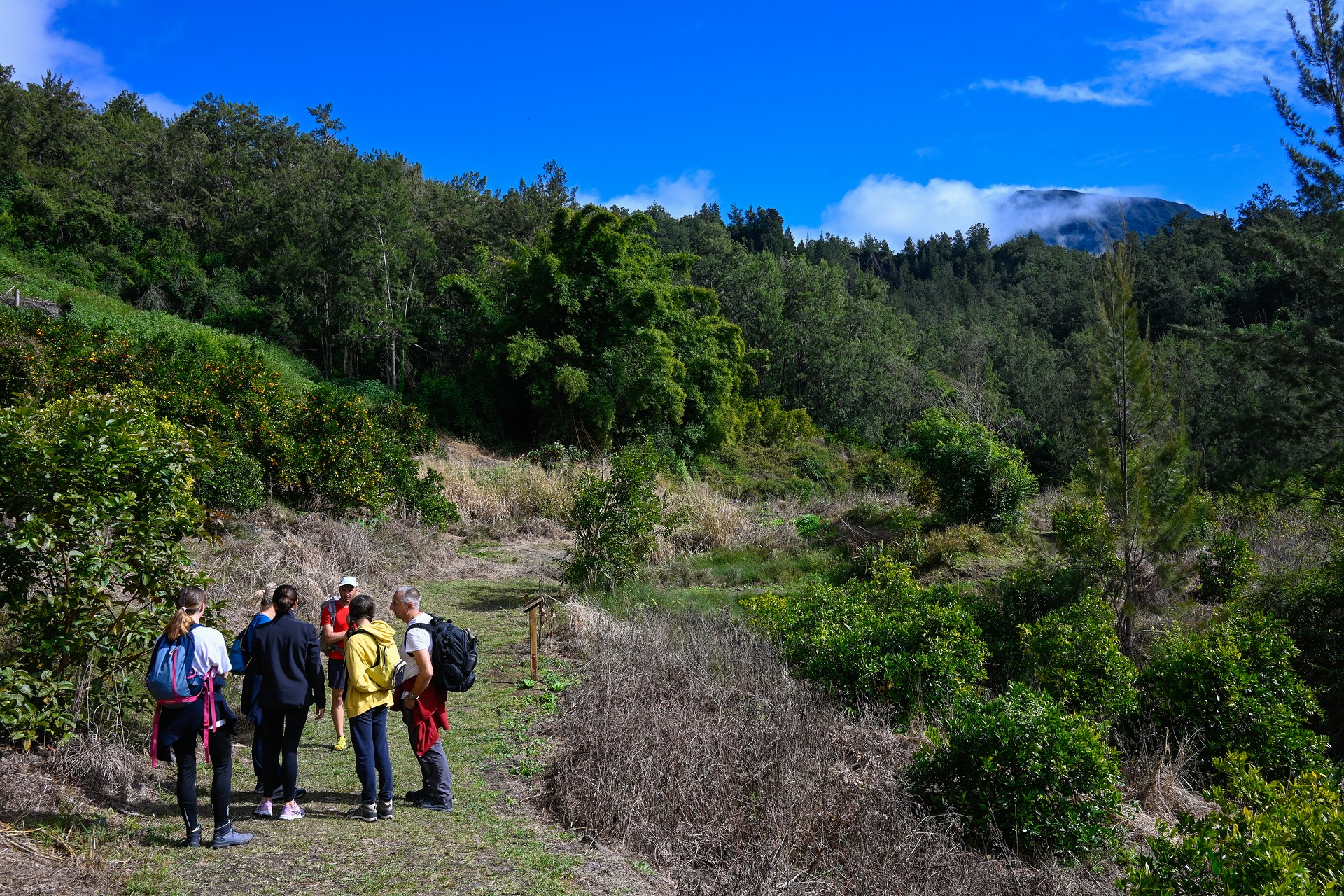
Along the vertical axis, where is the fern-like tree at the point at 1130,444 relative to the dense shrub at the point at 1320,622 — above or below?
above

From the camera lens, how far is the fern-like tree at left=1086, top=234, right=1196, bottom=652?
9.02 metres

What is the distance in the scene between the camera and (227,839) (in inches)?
165

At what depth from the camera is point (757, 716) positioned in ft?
20.1

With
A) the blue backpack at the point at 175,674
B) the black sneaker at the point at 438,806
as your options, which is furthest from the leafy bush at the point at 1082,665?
the blue backpack at the point at 175,674

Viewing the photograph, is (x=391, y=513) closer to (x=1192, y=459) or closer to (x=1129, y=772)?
(x=1129, y=772)

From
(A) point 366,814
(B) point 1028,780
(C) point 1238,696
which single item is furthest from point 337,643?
(C) point 1238,696

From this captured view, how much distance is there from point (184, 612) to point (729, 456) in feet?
A: 89.2

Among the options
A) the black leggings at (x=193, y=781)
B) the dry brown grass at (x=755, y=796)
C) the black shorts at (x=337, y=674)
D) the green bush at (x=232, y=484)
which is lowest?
the dry brown grass at (x=755, y=796)

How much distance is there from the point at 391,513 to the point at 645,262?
1648 cm

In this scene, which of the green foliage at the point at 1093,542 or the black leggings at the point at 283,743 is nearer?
the black leggings at the point at 283,743

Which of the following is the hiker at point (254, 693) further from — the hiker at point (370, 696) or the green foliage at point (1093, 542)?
the green foliage at point (1093, 542)

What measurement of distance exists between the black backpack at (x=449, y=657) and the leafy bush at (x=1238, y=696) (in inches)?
238

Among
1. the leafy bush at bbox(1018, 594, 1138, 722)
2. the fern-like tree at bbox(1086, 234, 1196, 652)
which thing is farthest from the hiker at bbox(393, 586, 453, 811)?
the fern-like tree at bbox(1086, 234, 1196, 652)

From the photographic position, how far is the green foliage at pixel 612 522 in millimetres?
11203
